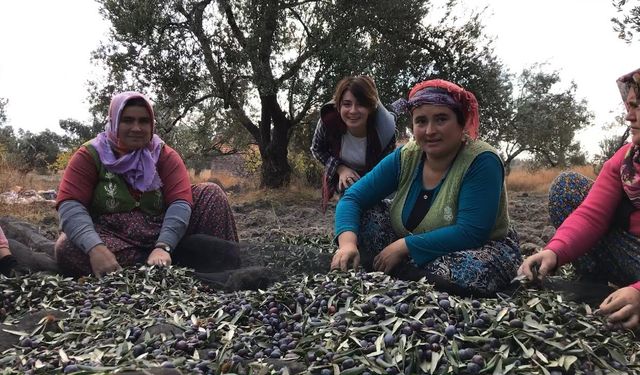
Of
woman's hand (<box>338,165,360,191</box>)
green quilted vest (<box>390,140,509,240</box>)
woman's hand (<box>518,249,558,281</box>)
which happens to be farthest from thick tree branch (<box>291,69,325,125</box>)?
woman's hand (<box>518,249,558,281</box>)

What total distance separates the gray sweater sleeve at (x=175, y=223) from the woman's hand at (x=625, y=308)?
7.88ft

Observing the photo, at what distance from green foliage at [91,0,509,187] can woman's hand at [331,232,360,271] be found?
6.63 m

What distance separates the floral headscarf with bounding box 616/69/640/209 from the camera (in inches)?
92.6

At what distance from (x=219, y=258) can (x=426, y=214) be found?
1.41 m

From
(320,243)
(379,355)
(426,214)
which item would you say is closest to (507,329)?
(379,355)

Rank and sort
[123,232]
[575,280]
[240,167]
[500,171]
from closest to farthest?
1. [500,171]
2. [575,280]
3. [123,232]
4. [240,167]

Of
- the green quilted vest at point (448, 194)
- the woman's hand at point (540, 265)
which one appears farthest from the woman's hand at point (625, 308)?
the green quilted vest at point (448, 194)

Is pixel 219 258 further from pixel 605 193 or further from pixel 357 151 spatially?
pixel 605 193

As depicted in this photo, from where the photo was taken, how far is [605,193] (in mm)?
2510

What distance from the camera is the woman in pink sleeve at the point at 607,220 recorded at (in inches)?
92.3

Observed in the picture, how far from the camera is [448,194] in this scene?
273 centimetres

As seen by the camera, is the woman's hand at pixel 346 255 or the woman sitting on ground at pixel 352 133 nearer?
the woman's hand at pixel 346 255

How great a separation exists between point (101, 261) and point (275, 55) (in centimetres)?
747

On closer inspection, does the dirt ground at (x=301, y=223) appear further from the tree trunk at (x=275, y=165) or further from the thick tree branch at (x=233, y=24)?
the thick tree branch at (x=233, y=24)
